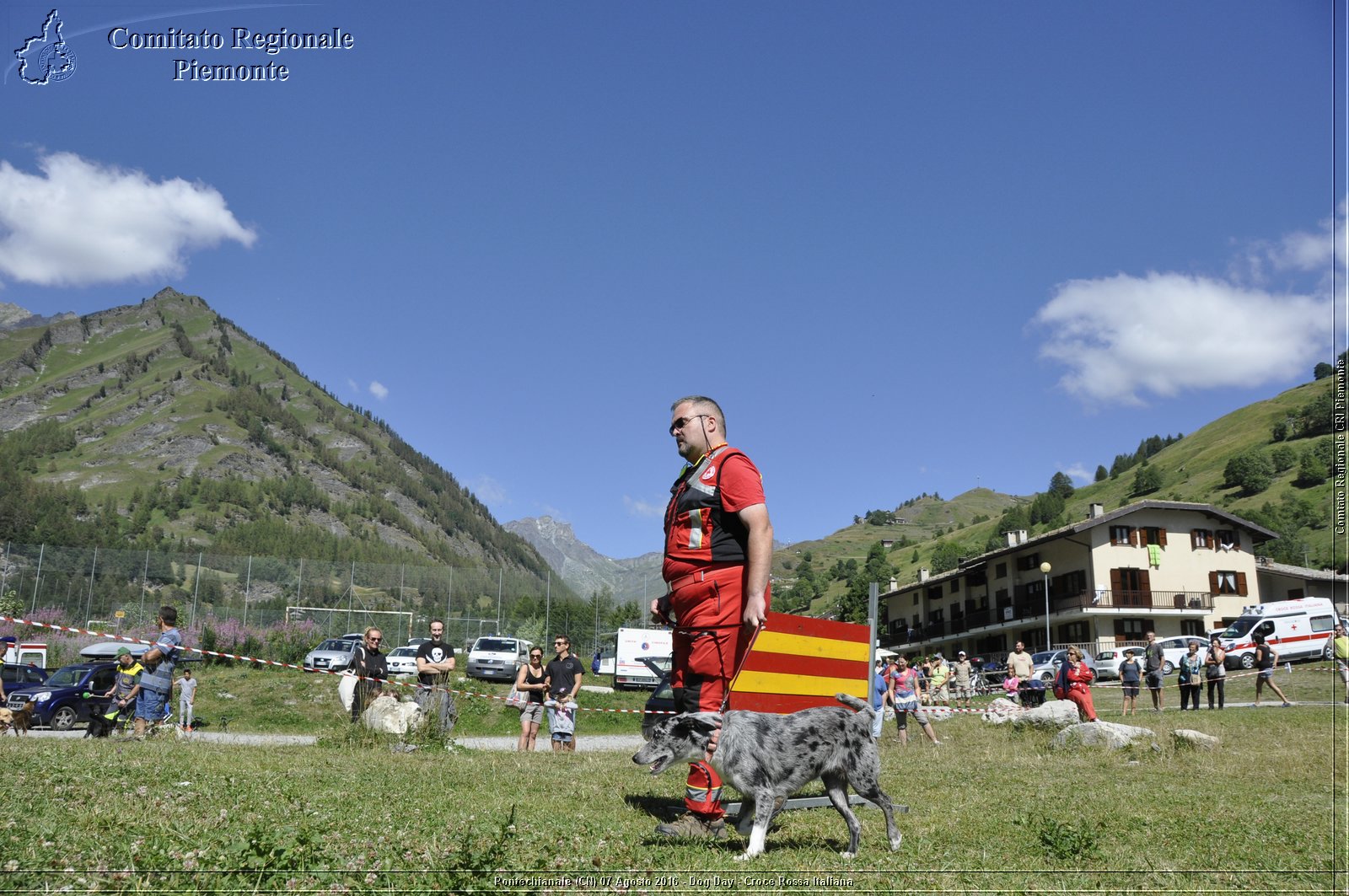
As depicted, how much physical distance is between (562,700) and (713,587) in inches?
404

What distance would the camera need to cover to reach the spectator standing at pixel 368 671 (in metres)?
13.3

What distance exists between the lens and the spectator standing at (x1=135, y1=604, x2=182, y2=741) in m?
11.9

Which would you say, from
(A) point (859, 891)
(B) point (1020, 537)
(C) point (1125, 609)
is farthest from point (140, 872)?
(B) point (1020, 537)

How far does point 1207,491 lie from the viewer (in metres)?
121

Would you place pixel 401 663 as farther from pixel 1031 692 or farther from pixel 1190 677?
pixel 1190 677

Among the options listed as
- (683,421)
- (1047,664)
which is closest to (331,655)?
(1047,664)

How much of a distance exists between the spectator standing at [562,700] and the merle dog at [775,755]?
32.5 feet

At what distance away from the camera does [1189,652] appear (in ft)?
78.9

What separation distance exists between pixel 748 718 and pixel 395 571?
46.3 metres

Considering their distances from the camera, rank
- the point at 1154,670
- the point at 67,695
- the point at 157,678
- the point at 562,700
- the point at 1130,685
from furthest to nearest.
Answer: the point at 1130,685
the point at 1154,670
the point at 67,695
the point at 562,700
the point at 157,678

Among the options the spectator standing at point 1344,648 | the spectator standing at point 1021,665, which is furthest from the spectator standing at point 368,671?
the spectator standing at point 1021,665

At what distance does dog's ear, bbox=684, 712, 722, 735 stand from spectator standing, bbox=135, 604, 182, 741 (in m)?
9.34

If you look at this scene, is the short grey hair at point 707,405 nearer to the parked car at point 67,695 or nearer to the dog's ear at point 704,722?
the dog's ear at point 704,722

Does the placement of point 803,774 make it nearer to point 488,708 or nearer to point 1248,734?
point 1248,734
